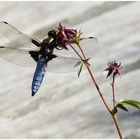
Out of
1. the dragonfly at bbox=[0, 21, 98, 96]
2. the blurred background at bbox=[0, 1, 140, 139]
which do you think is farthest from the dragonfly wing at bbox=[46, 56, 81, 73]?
the blurred background at bbox=[0, 1, 140, 139]

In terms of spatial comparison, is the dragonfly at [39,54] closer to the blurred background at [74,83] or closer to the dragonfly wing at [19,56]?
the dragonfly wing at [19,56]

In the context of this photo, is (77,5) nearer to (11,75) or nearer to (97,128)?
(11,75)

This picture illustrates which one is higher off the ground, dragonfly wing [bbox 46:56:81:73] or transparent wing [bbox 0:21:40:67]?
transparent wing [bbox 0:21:40:67]

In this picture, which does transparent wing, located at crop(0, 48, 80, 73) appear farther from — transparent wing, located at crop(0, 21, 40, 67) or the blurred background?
the blurred background

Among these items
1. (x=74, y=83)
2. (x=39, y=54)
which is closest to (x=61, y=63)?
(x=39, y=54)

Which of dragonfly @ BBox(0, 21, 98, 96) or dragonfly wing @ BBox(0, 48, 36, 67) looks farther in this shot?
dragonfly wing @ BBox(0, 48, 36, 67)

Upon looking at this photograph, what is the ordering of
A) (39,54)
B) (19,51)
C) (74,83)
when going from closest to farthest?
(39,54)
(19,51)
(74,83)

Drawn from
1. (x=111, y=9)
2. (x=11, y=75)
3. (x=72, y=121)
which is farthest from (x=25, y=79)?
(x=111, y=9)

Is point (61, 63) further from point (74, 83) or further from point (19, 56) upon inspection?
point (74, 83)

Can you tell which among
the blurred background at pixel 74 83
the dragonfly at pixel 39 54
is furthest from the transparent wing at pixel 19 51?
the blurred background at pixel 74 83

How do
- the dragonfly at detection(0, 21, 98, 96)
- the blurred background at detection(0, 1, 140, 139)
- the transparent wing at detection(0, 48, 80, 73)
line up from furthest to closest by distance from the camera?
the blurred background at detection(0, 1, 140, 139)
the transparent wing at detection(0, 48, 80, 73)
the dragonfly at detection(0, 21, 98, 96)
